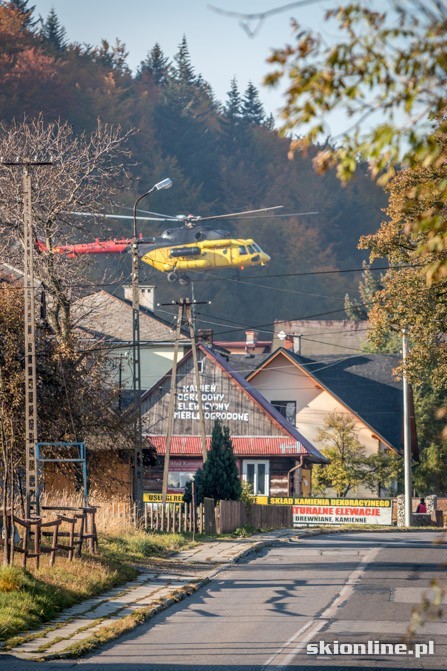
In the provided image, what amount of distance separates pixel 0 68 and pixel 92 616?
3758 inches

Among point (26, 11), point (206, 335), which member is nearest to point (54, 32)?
point (26, 11)

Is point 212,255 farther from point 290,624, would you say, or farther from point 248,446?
point 290,624

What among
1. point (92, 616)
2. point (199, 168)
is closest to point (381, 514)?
point (92, 616)

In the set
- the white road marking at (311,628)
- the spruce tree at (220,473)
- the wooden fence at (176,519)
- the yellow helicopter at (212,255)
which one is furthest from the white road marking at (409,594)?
the yellow helicopter at (212,255)

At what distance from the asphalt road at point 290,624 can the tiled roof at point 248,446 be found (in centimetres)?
3042

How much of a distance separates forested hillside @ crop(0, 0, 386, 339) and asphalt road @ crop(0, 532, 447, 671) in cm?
8145

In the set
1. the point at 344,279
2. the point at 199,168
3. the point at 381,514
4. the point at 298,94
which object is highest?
the point at 199,168

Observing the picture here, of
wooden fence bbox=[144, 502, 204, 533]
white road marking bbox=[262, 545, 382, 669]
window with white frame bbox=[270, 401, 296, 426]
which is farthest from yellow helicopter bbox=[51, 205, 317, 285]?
white road marking bbox=[262, 545, 382, 669]

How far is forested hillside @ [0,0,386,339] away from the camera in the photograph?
109938mm

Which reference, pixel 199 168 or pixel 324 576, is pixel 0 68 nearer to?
pixel 199 168

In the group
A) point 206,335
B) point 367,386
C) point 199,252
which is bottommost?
→ point 367,386

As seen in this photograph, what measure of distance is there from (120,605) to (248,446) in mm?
40723

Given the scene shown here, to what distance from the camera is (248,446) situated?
58344 mm

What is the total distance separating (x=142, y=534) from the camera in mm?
28875
